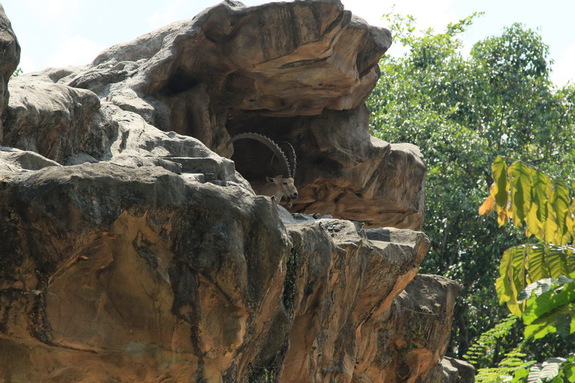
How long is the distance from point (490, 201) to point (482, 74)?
18.2 m

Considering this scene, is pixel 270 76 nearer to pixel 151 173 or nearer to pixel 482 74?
pixel 151 173

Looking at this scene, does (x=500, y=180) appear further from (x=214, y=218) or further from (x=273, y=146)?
(x=273, y=146)

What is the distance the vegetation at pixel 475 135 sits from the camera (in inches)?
806

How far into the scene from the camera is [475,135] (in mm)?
21156

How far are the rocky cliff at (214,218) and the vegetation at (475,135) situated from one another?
3.68 metres

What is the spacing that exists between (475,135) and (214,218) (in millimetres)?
15226

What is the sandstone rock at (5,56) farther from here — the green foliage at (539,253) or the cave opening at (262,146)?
the cave opening at (262,146)

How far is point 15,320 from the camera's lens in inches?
244

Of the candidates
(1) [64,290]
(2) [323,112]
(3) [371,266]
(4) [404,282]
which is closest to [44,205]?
(1) [64,290]

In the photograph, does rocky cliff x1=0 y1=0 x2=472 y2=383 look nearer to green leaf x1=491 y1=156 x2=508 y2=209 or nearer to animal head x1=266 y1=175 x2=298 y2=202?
animal head x1=266 y1=175 x2=298 y2=202

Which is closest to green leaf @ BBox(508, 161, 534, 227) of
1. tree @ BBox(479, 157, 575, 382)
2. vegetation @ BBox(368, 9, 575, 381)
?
tree @ BBox(479, 157, 575, 382)

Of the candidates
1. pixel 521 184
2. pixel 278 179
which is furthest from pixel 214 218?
pixel 278 179

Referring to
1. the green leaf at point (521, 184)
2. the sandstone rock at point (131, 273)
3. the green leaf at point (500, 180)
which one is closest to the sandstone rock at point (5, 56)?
the sandstone rock at point (131, 273)

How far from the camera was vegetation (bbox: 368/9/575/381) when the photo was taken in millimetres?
20469
